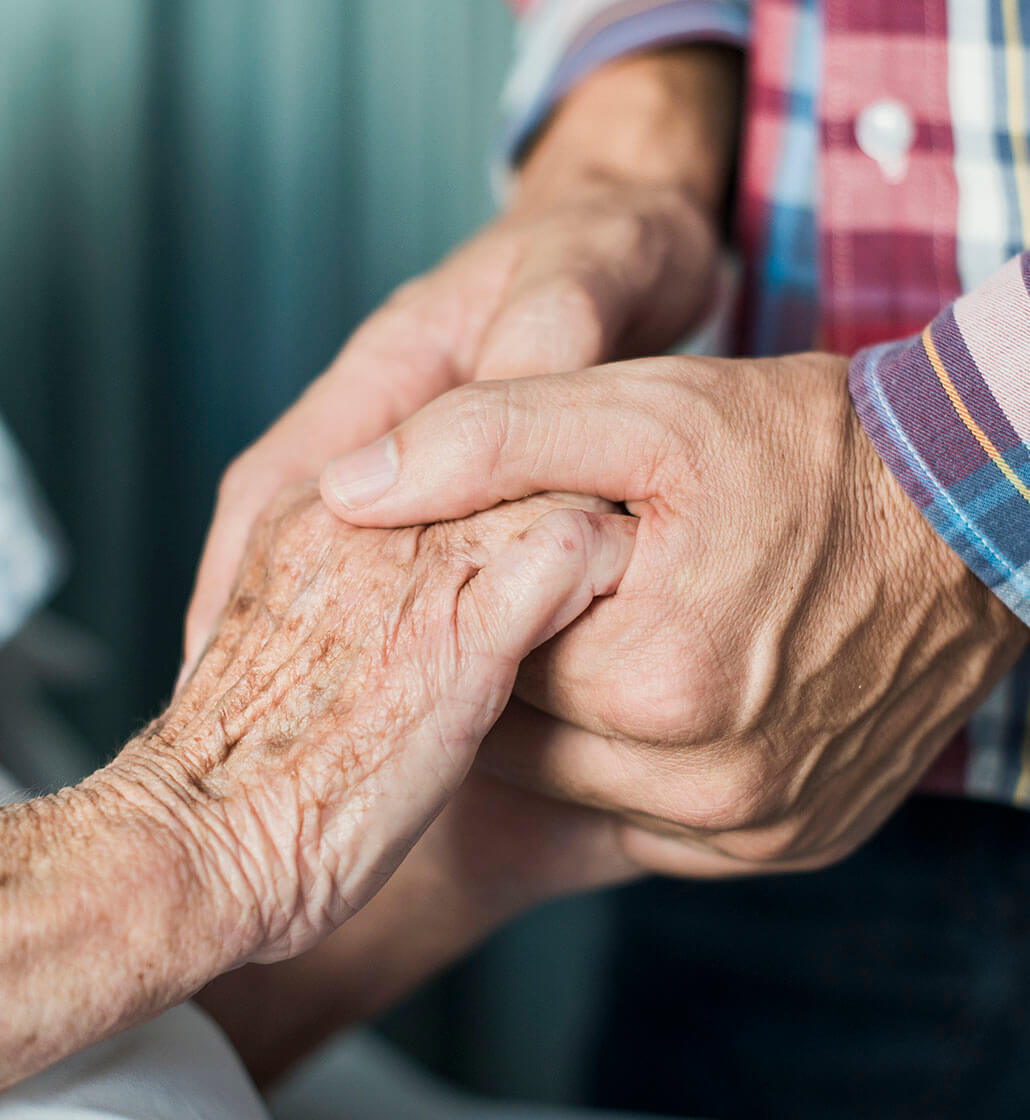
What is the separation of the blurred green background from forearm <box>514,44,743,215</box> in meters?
0.80

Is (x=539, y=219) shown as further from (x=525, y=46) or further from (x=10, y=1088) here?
(x=10, y=1088)

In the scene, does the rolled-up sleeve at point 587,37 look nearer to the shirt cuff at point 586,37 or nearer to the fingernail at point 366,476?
the shirt cuff at point 586,37

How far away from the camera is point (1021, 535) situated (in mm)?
562

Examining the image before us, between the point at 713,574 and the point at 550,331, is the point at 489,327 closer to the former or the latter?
the point at 550,331

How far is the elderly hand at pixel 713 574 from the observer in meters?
0.55

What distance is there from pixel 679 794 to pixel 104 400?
4.49 feet

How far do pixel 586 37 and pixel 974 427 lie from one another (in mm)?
701

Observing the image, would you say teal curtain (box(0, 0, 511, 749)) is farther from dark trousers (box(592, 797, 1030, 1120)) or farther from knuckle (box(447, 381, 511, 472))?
knuckle (box(447, 381, 511, 472))

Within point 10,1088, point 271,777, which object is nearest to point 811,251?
point 271,777

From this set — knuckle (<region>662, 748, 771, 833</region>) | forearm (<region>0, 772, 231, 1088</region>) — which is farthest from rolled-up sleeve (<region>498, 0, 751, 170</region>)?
forearm (<region>0, 772, 231, 1088</region>)

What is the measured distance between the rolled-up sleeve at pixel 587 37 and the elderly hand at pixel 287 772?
66 cm

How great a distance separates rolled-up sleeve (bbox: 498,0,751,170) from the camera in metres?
1.01

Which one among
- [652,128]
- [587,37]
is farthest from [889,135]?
[587,37]

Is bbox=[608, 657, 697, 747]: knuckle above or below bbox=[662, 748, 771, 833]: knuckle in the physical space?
above
